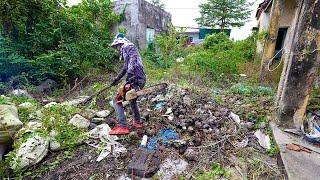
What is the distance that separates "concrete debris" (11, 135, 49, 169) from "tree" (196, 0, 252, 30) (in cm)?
1969

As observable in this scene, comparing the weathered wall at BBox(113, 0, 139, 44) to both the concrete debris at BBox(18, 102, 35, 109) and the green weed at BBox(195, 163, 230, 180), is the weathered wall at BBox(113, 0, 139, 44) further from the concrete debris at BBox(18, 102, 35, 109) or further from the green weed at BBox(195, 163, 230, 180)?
the green weed at BBox(195, 163, 230, 180)

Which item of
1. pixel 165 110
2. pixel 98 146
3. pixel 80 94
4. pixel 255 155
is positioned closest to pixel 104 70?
pixel 80 94

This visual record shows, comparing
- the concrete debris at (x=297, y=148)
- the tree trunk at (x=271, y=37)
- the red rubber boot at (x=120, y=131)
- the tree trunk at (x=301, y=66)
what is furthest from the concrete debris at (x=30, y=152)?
the tree trunk at (x=271, y=37)

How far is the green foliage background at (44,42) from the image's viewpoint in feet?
20.7

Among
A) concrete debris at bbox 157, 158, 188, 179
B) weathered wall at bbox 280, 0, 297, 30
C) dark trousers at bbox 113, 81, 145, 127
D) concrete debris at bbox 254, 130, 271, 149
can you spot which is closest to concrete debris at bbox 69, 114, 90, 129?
dark trousers at bbox 113, 81, 145, 127

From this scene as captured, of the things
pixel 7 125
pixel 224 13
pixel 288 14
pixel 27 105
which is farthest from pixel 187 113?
pixel 224 13

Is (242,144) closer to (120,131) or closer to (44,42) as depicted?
(120,131)

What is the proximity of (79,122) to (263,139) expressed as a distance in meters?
3.06

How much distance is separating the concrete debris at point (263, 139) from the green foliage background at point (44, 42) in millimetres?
5373

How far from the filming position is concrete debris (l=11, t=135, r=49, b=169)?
3.02 metres

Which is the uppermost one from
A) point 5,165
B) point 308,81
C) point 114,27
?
point 114,27

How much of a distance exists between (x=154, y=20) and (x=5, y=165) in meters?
11.6

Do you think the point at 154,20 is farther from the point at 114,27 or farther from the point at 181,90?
the point at 181,90

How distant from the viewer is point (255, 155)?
3.44 m
